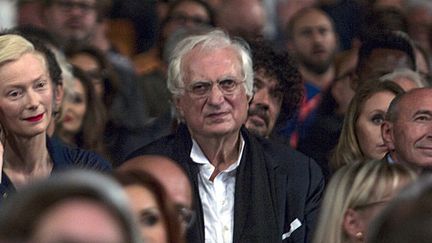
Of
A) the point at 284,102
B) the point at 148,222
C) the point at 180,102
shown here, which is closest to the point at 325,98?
the point at 284,102

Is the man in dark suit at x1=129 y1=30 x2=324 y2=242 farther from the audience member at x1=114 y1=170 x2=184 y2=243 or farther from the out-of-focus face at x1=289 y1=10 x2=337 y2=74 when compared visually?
the out-of-focus face at x1=289 y1=10 x2=337 y2=74

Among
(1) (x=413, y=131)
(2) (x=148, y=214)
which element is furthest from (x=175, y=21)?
(2) (x=148, y=214)

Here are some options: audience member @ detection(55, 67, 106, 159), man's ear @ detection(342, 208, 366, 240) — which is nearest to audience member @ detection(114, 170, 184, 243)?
man's ear @ detection(342, 208, 366, 240)

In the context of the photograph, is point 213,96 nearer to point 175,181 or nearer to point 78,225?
point 175,181

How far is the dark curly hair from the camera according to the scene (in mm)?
Answer: 8219

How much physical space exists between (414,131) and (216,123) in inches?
39.2

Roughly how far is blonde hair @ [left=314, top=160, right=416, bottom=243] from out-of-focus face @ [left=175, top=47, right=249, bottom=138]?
1.63 metres

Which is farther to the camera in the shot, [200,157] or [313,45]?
[313,45]

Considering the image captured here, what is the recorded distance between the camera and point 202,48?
7.24 meters

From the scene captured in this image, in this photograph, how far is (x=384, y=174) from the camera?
5.35m

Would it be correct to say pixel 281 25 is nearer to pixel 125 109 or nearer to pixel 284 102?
pixel 125 109

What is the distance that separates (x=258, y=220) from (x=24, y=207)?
12.4ft

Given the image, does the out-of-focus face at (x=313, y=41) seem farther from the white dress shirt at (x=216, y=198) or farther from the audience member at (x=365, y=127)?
the white dress shirt at (x=216, y=198)

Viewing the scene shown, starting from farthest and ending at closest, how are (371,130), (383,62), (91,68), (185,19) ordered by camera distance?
(185,19)
(91,68)
(383,62)
(371,130)
